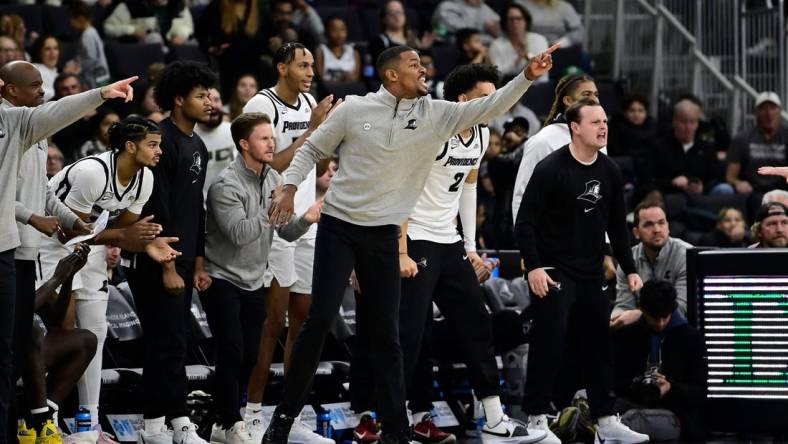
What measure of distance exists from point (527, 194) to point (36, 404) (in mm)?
2991

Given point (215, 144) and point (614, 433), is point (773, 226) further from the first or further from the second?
point (215, 144)

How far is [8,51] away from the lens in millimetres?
11711

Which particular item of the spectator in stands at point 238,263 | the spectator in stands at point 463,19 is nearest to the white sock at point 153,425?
the spectator in stands at point 238,263

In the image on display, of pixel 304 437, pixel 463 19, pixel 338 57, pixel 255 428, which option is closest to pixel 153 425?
pixel 255 428

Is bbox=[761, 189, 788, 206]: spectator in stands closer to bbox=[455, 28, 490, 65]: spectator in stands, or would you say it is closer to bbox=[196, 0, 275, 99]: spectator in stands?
bbox=[455, 28, 490, 65]: spectator in stands

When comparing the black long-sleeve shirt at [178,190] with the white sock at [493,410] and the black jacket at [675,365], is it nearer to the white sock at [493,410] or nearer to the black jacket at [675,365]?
the white sock at [493,410]

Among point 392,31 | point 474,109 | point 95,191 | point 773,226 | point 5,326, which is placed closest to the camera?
point 5,326

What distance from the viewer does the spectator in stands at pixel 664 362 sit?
9195 millimetres

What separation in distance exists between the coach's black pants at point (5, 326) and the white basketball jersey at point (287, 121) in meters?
2.28

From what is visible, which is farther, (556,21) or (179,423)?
(556,21)

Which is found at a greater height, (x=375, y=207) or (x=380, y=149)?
(x=380, y=149)

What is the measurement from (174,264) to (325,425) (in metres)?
1.64

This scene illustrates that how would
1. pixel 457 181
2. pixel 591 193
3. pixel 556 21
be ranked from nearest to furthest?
pixel 457 181 → pixel 591 193 → pixel 556 21

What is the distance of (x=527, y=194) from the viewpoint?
8719mm
